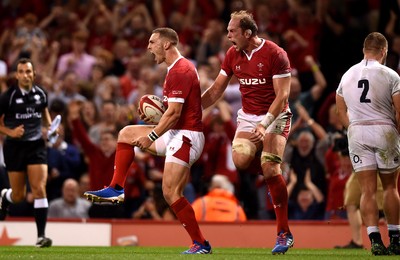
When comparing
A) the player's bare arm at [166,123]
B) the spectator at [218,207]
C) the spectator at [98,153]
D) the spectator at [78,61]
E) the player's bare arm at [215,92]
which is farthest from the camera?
the spectator at [78,61]

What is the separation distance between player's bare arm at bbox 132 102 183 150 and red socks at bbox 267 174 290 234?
124cm

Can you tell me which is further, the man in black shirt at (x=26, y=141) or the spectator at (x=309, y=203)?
the spectator at (x=309, y=203)

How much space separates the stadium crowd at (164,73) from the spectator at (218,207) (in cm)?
97

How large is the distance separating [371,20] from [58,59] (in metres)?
6.27

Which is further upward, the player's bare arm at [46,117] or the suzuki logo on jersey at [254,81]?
the suzuki logo on jersey at [254,81]

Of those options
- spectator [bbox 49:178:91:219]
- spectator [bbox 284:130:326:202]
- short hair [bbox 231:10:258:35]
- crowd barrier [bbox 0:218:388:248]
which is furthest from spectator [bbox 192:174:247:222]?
short hair [bbox 231:10:258:35]

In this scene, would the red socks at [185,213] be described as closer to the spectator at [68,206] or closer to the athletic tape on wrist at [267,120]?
the athletic tape on wrist at [267,120]

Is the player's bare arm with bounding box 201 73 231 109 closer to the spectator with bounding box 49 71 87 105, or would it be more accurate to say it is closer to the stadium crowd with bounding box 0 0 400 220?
the stadium crowd with bounding box 0 0 400 220

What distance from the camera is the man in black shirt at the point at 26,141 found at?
1338cm

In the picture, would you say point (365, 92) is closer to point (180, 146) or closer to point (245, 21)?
→ point (245, 21)

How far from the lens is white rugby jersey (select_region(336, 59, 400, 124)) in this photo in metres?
11.1

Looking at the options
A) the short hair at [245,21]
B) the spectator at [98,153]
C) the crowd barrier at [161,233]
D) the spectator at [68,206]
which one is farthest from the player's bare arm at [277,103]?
the spectator at [68,206]

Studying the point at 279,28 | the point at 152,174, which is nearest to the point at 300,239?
the point at 152,174

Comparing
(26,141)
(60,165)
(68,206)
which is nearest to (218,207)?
(68,206)
